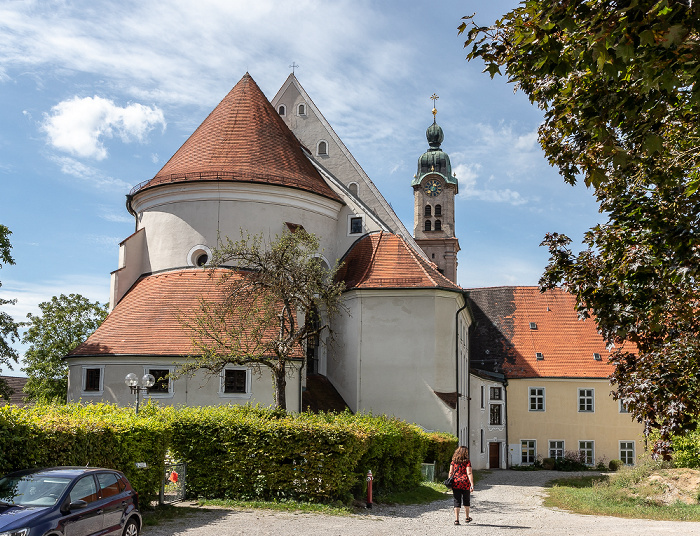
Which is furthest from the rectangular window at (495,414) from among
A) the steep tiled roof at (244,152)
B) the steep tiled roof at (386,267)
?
the steep tiled roof at (244,152)

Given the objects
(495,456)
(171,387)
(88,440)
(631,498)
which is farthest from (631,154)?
(495,456)

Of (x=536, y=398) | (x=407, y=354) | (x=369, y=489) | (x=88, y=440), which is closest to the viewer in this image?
(x=88, y=440)

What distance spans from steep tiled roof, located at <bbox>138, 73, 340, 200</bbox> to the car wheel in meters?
19.4

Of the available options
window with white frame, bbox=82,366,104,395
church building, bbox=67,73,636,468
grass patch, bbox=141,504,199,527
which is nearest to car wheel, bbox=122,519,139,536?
grass patch, bbox=141,504,199,527

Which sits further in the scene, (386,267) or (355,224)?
(355,224)

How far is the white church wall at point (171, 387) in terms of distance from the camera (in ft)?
Result: 83.9

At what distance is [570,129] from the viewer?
8438 mm

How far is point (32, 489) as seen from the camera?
10078mm

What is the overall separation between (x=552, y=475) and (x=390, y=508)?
763 inches

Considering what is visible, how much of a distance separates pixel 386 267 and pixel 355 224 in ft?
11.3

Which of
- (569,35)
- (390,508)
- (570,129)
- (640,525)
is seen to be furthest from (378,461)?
(569,35)

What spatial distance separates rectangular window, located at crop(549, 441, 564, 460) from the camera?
40.0 meters

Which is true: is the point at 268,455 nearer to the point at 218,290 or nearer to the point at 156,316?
the point at 156,316

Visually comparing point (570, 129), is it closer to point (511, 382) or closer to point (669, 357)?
point (669, 357)
